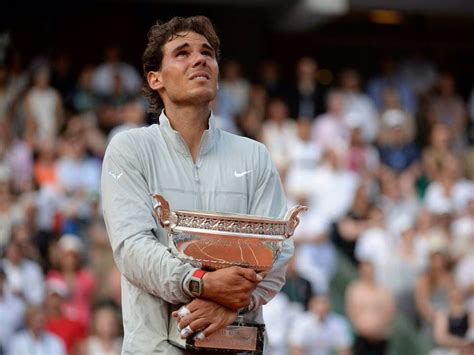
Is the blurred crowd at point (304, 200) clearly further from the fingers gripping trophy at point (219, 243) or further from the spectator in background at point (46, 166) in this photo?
the fingers gripping trophy at point (219, 243)

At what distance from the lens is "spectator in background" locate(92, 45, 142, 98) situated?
16.7 metres

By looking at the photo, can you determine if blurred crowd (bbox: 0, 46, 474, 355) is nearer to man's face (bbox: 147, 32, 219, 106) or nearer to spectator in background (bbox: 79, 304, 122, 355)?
spectator in background (bbox: 79, 304, 122, 355)

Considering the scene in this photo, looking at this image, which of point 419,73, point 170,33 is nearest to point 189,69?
point 170,33

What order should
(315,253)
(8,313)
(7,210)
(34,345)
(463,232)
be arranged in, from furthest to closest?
(463,232) < (315,253) < (7,210) < (8,313) < (34,345)

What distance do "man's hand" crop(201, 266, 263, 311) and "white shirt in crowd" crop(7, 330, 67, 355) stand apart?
25.4 ft

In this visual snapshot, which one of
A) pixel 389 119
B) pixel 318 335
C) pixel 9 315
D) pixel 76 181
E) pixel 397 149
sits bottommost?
pixel 318 335

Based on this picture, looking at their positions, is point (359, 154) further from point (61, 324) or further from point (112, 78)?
point (61, 324)

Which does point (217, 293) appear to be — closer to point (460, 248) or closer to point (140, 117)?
point (460, 248)

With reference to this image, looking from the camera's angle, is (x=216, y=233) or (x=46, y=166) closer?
(x=216, y=233)

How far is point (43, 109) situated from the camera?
16094 mm

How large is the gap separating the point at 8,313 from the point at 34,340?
41 centimetres

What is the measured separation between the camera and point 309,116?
56.1 feet

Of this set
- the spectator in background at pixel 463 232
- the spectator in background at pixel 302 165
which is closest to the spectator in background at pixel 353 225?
the spectator in background at pixel 302 165

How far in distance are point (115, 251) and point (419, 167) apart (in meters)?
11.9
